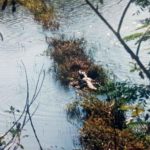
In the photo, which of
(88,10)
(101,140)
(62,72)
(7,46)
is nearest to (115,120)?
(101,140)

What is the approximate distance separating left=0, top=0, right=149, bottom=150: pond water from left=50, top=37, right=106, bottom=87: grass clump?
438 millimetres

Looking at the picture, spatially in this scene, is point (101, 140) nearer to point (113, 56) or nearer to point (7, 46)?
point (113, 56)

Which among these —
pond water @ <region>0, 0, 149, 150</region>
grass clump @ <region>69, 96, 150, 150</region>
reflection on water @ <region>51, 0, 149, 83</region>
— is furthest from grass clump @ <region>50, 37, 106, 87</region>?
grass clump @ <region>69, 96, 150, 150</region>

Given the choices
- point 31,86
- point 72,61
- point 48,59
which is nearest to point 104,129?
point 31,86

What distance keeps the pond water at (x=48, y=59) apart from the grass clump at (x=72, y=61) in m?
0.44

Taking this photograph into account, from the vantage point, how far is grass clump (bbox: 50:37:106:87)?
16.4 m

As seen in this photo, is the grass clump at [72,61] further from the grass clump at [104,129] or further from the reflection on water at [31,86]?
the grass clump at [104,129]

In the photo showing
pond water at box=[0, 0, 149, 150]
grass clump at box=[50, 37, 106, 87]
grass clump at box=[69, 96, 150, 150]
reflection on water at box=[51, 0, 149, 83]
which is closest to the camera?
grass clump at box=[69, 96, 150, 150]

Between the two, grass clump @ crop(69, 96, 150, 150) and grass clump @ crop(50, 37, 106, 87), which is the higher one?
grass clump @ crop(50, 37, 106, 87)

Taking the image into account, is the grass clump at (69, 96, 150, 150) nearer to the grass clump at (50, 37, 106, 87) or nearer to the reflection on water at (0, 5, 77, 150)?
the reflection on water at (0, 5, 77, 150)

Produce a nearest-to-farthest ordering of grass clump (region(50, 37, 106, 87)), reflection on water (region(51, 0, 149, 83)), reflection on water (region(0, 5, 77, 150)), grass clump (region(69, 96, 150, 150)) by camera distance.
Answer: grass clump (region(69, 96, 150, 150))
reflection on water (region(0, 5, 77, 150))
grass clump (region(50, 37, 106, 87))
reflection on water (region(51, 0, 149, 83))

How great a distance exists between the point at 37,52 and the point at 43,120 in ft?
23.4

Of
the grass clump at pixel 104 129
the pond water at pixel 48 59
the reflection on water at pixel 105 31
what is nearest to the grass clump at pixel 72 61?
the pond water at pixel 48 59

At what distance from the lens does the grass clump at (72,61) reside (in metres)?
16.4
